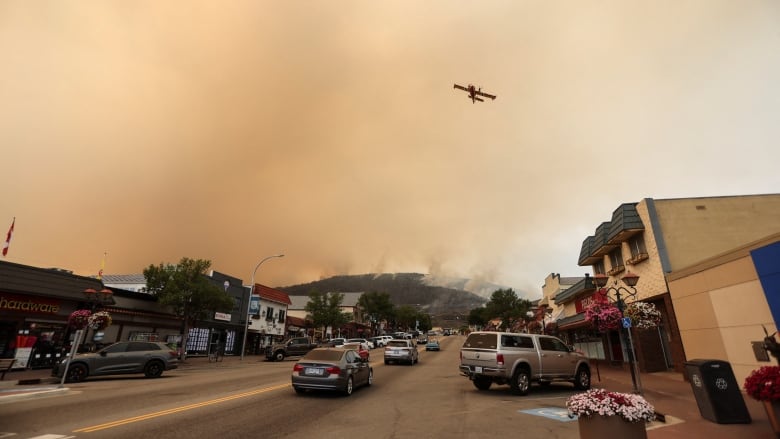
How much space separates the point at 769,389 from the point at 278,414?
10.6 metres

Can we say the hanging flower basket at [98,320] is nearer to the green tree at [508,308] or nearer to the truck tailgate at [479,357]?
the truck tailgate at [479,357]

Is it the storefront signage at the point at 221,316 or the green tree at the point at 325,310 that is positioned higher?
the green tree at the point at 325,310

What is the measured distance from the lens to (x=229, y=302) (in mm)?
34562

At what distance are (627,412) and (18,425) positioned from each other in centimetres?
1189

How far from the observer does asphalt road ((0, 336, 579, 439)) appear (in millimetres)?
7926

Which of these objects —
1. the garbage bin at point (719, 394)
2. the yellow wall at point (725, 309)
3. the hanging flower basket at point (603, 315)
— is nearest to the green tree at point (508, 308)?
the yellow wall at point (725, 309)

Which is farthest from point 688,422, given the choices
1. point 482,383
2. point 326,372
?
point 326,372

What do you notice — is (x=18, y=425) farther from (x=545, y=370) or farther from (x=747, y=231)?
(x=747, y=231)

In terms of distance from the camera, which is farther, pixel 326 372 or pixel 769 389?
pixel 326 372

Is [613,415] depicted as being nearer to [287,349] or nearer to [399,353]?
[399,353]

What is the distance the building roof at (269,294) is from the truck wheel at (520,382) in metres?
41.8

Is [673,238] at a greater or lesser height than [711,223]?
lesser

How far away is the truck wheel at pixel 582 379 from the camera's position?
15.7 metres

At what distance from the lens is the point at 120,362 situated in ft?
59.9
